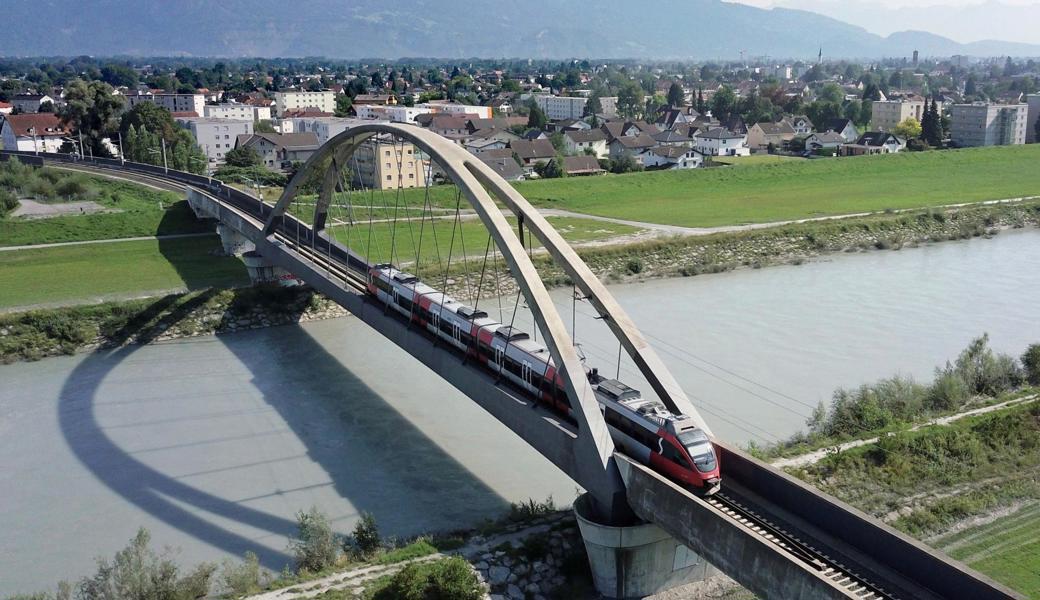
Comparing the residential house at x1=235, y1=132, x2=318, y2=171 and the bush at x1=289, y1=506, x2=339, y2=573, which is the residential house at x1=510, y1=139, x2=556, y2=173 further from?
the bush at x1=289, y1=506, x2=339, y2=573

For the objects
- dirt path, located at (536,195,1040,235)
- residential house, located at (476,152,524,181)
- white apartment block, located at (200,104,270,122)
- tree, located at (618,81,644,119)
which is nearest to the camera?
dirt path, located at (536,195,1040,235)

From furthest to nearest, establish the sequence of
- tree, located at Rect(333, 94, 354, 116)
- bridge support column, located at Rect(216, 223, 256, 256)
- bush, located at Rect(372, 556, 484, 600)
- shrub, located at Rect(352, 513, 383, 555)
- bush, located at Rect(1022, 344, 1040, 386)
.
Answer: tree, located at Rect(333, 94, 354, 116), bridge support column, located at Rect(216, 223, 256, 256), bush, located at Rect(1022, 344, 1040, 386), shrub, located at Rect(352, 513, 383, 555), bush, located at Rect(372, 556, 484, 600)

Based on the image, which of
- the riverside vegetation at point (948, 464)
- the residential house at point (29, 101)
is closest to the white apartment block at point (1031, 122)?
the riverside vegetation at point (948, 464)

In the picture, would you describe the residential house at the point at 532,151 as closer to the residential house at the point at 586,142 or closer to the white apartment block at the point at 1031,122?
the residential house at the point at 586,142

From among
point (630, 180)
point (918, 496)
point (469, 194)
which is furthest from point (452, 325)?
point (630, 180)

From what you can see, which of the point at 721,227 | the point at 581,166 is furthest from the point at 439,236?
the point at 581,166

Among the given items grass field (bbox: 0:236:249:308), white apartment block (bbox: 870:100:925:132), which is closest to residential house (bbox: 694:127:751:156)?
white apartment block (bbox: 870:100:925:132)

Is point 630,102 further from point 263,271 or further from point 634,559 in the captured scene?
point 634,559
